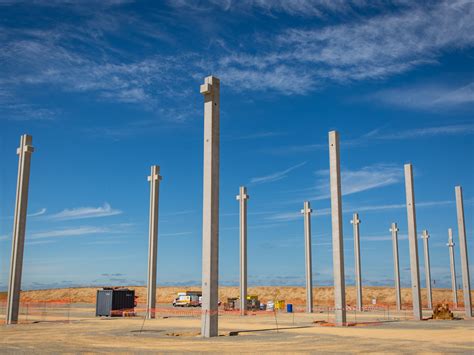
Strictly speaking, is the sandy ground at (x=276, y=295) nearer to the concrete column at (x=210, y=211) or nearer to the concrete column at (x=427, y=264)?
the concrete column at (x=427, y=264)

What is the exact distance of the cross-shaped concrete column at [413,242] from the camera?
3584 centimetres

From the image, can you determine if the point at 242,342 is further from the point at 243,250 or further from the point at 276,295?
the point at 276,295

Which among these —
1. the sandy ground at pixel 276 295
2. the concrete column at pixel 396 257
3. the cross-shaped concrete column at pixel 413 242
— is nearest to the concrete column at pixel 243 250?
the cross-shaped concrete column at pixel 413 242

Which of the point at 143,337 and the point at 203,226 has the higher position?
the point at 203,226

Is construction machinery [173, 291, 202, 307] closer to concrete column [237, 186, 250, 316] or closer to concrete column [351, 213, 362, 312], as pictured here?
concrete column [351, 213, 362, 312]

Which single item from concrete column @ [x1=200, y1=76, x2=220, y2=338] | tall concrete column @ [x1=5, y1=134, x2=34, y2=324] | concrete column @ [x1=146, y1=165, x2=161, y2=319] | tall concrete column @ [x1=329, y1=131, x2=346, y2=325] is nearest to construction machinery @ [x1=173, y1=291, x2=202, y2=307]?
concrete column @ [x1=146, y1=165, x2=161, y2=319]

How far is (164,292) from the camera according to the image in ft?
388

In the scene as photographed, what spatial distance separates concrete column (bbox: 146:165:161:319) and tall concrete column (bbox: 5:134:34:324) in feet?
26.1

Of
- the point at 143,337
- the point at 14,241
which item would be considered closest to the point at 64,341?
the point at 143,337

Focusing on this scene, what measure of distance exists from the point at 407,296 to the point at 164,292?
52.1 meters

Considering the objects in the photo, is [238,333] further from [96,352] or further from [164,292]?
[164,292]

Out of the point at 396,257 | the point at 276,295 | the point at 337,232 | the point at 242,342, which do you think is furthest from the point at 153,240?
the point at 276,295

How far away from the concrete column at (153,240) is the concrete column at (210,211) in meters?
12.3

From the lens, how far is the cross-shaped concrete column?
35.8 meters
